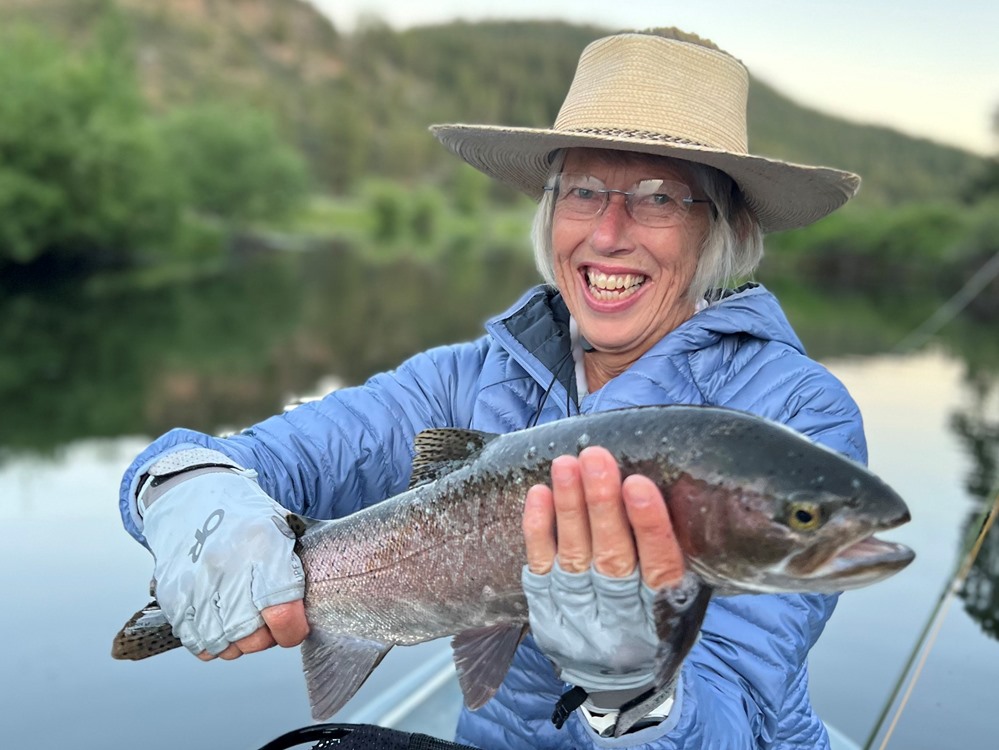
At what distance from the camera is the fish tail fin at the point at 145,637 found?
2.70 m

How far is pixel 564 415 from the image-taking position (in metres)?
3.08

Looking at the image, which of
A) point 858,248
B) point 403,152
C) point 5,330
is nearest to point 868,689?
point 5,330

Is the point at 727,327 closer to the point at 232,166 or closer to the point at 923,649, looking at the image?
the point at 923,649

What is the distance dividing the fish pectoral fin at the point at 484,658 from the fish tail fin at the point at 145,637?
867mm

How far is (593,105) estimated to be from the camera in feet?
10.3

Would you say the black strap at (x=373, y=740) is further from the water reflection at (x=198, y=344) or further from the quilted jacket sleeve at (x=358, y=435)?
the water reflection at (x=198, y=344)

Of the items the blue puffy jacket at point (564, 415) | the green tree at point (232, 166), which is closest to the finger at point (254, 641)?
the blue puffy jacket at point (564, 415)

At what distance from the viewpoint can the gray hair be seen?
3145mm

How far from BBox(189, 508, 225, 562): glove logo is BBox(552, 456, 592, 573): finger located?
3.40 ft

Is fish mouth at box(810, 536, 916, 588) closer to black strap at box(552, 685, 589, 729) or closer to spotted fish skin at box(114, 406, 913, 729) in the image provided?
spotted fish skin at box(114, 406, 913, 729)

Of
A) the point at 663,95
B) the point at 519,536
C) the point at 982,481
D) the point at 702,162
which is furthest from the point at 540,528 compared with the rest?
the point at 982,481

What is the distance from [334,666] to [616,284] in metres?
1.51

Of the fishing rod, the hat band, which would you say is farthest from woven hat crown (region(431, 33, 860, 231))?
the fishing rod

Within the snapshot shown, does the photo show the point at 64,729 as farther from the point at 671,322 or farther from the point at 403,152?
the point at 403,152
